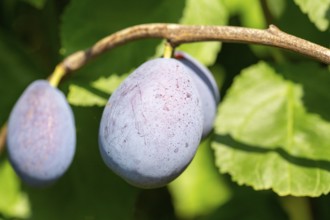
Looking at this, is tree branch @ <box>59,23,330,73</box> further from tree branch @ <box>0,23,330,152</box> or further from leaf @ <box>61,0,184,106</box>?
leaf @ <box>61,0,184,106</box>

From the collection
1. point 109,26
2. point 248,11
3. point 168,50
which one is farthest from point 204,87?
point 248,11

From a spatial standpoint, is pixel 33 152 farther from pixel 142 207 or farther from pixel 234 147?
pixel 142 207

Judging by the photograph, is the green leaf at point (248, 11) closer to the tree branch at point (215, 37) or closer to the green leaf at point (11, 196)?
the tree branch at point (215, 37)

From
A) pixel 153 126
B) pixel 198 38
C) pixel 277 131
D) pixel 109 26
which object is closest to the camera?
pixel 153 126

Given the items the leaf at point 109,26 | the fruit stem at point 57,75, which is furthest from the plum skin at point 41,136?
the leaf at point 109,26

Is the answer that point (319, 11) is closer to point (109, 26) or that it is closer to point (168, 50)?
point (168, 50)

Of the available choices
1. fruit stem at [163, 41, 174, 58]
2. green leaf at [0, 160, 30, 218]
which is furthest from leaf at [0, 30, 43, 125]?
fruit stem at [163, 41, 174, 58]
